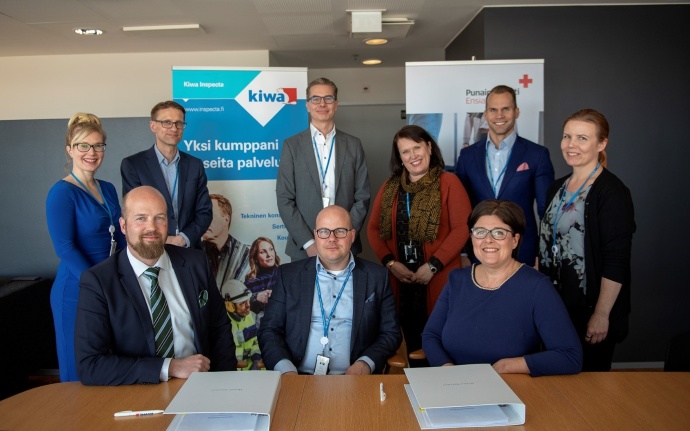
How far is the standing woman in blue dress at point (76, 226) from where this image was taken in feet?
9.86

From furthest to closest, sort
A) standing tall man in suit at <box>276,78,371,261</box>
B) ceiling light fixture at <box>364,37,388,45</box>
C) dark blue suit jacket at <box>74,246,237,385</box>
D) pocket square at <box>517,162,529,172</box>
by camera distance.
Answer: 1. ceiling light fixture at <box>364,37,388,45</box>
2. standing tall man in suit at <box>276,78,371,261</box>
3. pocket square at <box>517,162,529,172</box>
4. dark blue suit jacket at <box>74,246,237,385</box>

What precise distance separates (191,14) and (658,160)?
163 inches

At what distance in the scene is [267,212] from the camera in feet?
16.3

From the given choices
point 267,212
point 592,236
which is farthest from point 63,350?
point 592,236

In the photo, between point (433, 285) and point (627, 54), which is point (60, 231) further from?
point (627, 54)

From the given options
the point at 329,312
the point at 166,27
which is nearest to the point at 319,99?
the point at 329,312

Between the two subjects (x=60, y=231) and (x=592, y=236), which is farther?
(x=60, y=231)

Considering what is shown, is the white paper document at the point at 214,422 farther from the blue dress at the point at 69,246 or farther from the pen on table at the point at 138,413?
the blue dress at the point at 69,246

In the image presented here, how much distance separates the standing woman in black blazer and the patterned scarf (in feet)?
2.22

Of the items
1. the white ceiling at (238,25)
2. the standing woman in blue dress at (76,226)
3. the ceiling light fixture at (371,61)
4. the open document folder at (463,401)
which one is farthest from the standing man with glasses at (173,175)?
the ceiling light fixture at (371,61)

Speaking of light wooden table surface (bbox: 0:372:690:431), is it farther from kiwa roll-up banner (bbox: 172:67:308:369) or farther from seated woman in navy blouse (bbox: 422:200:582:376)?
kiwa roll-up banner (bbox: 172:67:308:369)

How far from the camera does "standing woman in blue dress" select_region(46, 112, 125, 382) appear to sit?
9.86 ft

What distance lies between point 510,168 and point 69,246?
2.55m

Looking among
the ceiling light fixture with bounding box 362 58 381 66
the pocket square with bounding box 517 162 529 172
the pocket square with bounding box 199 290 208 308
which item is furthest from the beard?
the ceiling light fixture with bounding box 362 58 381 66
